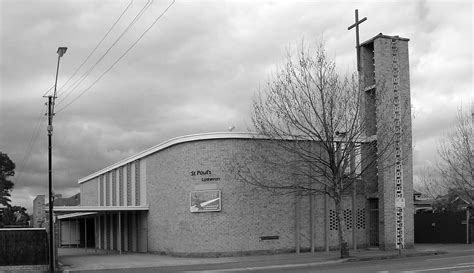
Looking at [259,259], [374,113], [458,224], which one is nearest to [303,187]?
[259,259]

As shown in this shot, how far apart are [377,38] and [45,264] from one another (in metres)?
20.3

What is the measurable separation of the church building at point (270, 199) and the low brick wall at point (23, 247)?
518cm

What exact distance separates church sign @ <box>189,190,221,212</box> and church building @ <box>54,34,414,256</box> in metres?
0.05

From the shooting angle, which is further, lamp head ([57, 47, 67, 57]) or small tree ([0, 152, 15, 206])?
small tree ([0, 152, 15, 206])

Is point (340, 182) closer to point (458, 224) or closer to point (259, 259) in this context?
point (259, 259)

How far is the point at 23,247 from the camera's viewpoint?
82.0ft

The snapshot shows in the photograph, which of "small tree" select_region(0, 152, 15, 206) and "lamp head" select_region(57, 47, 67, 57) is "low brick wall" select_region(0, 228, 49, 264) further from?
→ "small tree" select_region(0, 152, 15, 206)

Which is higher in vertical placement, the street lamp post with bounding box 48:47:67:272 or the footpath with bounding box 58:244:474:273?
→ the street lamp post with bounding box 48:47:67:272

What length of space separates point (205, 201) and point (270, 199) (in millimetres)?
3441

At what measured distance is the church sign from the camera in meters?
28.3

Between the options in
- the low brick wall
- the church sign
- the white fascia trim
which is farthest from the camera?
the white fascia trim

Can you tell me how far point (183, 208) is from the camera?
29.3 metres

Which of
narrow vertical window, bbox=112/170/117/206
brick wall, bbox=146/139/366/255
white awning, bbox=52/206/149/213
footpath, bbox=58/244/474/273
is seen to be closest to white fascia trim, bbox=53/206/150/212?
white awning, bbox=52/206/149/213

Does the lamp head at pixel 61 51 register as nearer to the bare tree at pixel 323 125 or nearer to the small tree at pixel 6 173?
the bare tree at pixel 323 125
